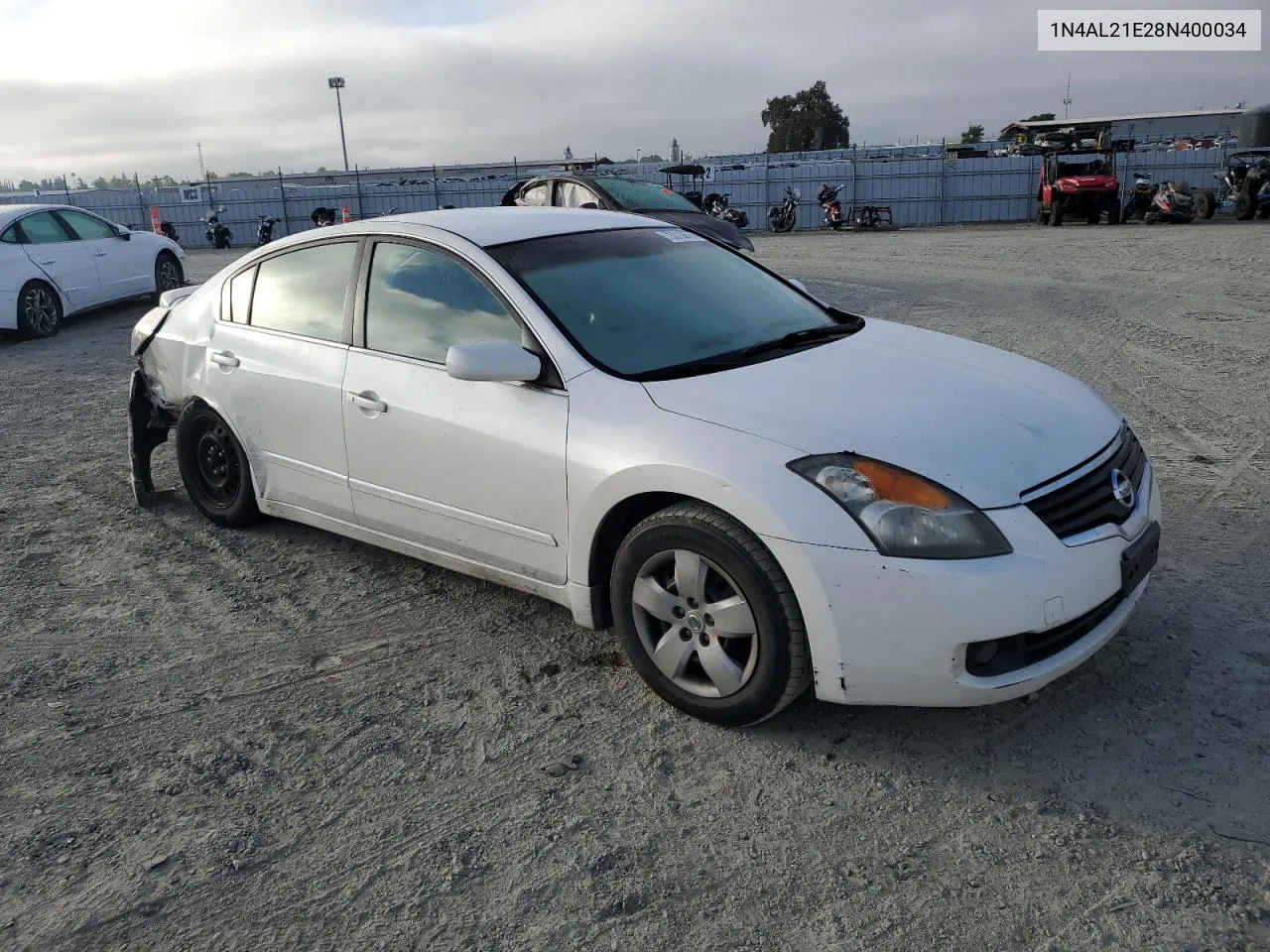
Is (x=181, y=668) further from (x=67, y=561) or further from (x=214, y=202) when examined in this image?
(x=214, y=202)

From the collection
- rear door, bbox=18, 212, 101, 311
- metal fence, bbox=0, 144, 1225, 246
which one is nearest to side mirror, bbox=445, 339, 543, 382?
rear door, bbox=18, 212, 101, 311

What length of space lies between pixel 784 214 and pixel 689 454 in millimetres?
23814

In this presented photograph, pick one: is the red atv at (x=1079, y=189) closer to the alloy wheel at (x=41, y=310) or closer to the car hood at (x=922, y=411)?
the alloy wheel at (x=41, y=310)

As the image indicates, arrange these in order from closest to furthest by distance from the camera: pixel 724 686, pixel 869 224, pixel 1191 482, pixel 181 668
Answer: pixel 724 686 → pixel 181 668 → pixel 1191 482 → pixel 869 224

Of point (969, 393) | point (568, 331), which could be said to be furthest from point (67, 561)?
point (969, 393)

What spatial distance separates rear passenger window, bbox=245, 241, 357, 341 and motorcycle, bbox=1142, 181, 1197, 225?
21.9m

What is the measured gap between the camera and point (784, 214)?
2573 centimetres

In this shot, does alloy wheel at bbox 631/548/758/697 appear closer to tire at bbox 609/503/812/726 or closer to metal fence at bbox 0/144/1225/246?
tire at bbox 609/503/812/726

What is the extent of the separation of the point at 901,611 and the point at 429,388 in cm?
195

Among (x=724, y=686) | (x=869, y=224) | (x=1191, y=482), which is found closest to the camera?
(x=724, y=686)

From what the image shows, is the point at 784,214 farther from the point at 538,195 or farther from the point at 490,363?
the point at 490,363

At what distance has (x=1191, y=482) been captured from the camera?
17.3 ft

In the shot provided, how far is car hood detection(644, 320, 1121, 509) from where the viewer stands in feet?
9.84

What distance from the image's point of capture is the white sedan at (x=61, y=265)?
11.3m
